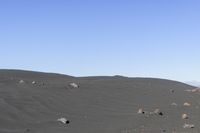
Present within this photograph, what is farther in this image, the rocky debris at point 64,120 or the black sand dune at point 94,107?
the rocky debris at point 64,120

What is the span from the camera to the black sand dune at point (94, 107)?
1227cm

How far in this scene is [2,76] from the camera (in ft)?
60.3

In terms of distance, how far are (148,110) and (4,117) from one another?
13.5 ft

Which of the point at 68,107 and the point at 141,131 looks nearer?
the point at 141,131

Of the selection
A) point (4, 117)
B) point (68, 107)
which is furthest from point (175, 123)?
point (4, 117)

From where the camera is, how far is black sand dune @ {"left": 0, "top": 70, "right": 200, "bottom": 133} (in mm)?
12266

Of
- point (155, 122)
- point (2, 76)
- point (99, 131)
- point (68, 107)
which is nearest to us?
point (99, 131)

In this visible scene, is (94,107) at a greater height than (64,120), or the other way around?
(94,107)

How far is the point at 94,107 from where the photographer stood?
1436cm

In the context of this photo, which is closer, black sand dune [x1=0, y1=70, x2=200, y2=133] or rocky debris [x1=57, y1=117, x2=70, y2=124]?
black sand dune [x1=0, y1=70, x2=200, y2=133]

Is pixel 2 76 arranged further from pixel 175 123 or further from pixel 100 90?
pixel 175 123

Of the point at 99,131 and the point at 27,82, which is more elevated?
the point at 27,82

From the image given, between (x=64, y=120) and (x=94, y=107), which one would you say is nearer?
(x=64, y=120)

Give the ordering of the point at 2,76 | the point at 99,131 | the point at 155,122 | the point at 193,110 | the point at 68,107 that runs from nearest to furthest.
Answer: the point at 99,131 → the point at 155,122 → the point at 68,107 → the point at 193,110 → the point at 2,76
